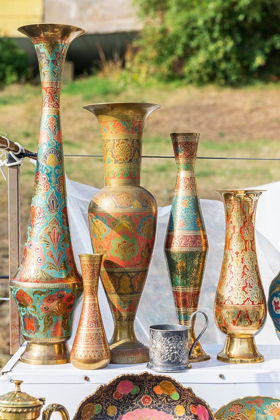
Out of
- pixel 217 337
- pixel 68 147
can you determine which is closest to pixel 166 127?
pixel 68 147

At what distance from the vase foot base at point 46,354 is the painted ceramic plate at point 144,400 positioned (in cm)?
15

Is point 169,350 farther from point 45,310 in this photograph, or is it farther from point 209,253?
point 209,253

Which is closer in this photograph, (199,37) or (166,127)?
(166,127)

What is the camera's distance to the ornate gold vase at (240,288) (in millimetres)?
1364

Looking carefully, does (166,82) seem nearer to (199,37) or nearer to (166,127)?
(199,37)

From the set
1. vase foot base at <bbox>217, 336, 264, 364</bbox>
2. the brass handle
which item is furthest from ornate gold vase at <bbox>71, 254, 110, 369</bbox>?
vase foot base at <bbox>217, 336, 264, 364</bbox>

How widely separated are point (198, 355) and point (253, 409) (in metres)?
0.17

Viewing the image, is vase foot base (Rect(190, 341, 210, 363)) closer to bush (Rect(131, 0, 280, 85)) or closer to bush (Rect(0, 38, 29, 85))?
bush (Rect(131, 0, 280, 85))

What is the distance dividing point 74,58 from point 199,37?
2235 millimetres

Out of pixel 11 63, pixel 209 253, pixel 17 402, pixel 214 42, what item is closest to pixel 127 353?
pixel 17 402

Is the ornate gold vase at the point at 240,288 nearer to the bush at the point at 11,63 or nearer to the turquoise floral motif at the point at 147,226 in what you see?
the turquoise floral motif at the point at 147,226

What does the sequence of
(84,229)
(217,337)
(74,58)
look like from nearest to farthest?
(84,229)
(217,337)
(74,58)

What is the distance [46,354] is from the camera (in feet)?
4.48

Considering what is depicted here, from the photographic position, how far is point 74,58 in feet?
28.6
